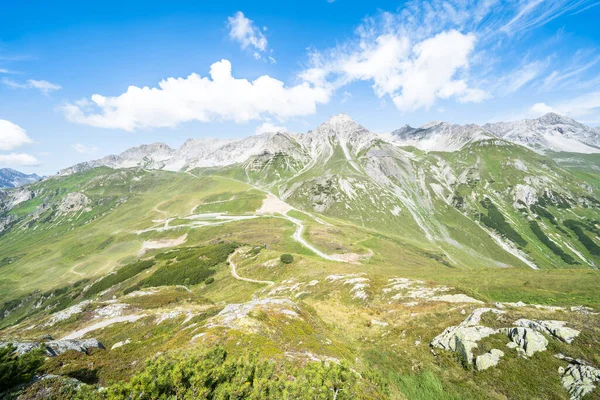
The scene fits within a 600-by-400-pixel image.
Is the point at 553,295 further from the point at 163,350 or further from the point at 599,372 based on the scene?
the point at 163,350

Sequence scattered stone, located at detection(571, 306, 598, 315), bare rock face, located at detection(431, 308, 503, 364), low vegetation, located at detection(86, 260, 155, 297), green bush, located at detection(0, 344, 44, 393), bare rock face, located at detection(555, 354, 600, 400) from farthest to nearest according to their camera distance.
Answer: low vegetation, located at detection(86, 260, 155, 297) → scattered stone, located at detection(571, 306, 598, 315) → bare rock face, located at detection(431, 308, 503, 364) → bare rock face, located at detection(555, 354, 600, 400) → green bush, located at detection(0, 344, 44, 393)

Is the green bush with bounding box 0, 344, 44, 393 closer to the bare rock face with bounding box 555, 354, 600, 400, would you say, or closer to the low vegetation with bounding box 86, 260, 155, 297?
the bare rock face with bounding box 555, 354, 600, 400

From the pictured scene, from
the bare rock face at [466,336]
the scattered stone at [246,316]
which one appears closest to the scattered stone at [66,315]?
the scattered stone at [246,316]

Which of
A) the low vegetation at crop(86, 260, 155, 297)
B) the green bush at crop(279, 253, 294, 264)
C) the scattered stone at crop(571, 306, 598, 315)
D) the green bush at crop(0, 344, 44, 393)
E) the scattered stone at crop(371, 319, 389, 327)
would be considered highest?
the scattered stone at crop(571, 306, 598, 315)

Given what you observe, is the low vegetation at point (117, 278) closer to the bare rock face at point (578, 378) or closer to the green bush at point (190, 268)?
the green bush at point (190, 268)

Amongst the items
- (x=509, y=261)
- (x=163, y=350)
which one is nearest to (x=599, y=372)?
(x=163, y=350)

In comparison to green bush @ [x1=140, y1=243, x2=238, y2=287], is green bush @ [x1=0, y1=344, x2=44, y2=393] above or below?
above

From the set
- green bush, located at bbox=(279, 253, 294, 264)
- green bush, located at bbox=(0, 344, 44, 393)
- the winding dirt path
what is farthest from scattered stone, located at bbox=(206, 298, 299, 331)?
green bush, located at bbox=(279, 253, 294, 264)
